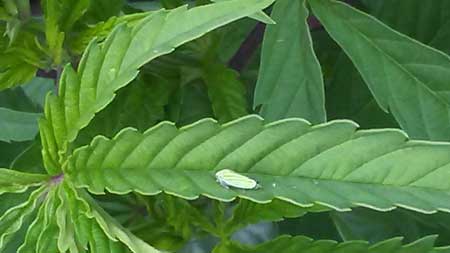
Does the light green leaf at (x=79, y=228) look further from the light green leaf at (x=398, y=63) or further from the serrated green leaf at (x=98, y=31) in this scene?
the light green leaf at (x=398, y=63)

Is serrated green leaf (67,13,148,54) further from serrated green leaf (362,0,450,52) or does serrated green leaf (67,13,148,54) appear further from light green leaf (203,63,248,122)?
serrated green leaf (362,0,450,52)

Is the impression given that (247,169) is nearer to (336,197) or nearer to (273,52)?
(336,197)

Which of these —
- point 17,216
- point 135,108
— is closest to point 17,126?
point 135,108

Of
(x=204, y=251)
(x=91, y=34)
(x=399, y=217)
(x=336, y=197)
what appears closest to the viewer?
(x=336, y=197)

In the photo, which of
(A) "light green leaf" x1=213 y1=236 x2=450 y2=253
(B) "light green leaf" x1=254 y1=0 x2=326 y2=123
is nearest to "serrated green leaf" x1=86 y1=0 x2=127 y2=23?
(B) "light green leaf" x1=254 y1=0 x2=326 y2=123

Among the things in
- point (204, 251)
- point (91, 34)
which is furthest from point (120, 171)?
point (204, 251)

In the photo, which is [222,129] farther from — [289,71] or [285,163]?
[289,71]

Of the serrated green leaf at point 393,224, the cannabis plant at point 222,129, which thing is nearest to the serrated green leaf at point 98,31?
the cannabis plant at point 222,129
